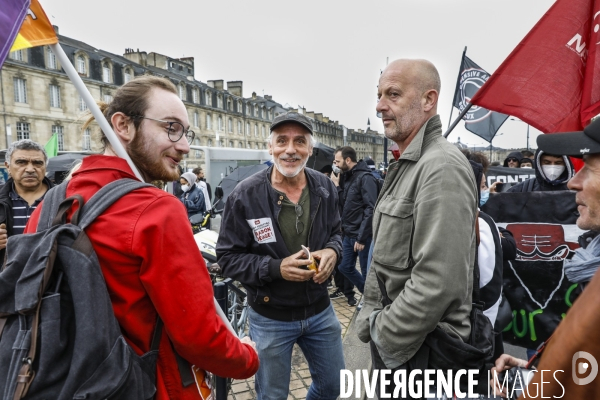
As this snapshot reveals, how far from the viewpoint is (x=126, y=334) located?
4.06 ft

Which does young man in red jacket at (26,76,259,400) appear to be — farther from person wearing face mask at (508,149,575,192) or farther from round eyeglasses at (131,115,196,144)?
person wearing face mask at (508,149,575,192)

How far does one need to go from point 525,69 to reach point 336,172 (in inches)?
198

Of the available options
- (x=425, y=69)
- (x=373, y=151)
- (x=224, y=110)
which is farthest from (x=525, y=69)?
(x=373, y=151)

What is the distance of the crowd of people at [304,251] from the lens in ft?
3.93

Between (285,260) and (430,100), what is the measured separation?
124cm

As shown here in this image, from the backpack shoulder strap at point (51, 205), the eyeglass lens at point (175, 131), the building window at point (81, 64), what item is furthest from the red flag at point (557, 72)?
the building window at point (81, 64)

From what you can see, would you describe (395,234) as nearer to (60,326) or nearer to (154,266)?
(154,266)

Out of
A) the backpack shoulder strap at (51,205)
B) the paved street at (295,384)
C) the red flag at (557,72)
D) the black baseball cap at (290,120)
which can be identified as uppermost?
the red flag at (557,72)

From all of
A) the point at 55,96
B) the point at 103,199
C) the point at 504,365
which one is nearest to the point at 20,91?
the point at 55,96

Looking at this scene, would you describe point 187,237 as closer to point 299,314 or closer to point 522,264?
point 299,314

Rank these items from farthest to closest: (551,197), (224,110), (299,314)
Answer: (224,110) → (551,197) → (299,314)

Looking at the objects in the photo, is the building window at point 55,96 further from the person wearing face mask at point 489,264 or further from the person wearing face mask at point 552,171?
the person wearing face mask at point 489,264

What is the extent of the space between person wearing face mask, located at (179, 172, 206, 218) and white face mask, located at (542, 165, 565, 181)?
7778mm

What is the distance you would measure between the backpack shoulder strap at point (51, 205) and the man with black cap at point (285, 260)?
1.21 metres
